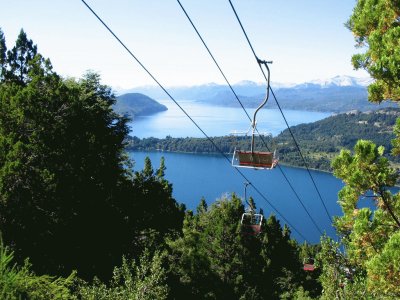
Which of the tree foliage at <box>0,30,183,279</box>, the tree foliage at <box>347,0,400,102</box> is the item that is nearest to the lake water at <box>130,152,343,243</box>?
the tree foliage at <box>0,30,183,279</box>

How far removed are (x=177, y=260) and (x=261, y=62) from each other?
2832 cm

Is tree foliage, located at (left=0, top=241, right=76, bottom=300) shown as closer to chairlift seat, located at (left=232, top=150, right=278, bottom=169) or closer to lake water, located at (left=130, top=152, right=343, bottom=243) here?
chairlift seat, located at (left=232, top=150, right=278, bottom=169)

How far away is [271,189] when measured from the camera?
154 metres

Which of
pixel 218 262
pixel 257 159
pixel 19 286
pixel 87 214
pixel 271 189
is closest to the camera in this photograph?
pixel 19 286

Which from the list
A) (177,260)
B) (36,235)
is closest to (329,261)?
Answer: (36,235)

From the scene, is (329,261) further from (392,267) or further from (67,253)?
(67,253)

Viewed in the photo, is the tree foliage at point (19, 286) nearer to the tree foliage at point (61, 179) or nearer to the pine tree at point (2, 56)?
the tree foliage at point (61, 179)

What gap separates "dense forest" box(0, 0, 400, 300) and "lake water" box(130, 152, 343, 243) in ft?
262

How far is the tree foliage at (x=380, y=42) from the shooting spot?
8.05 meters

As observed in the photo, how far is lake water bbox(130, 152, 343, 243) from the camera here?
121750 millimetres

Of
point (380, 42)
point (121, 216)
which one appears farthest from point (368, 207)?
point (121, 216)

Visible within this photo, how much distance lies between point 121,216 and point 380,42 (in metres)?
21.9

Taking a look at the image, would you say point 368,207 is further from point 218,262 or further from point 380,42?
point 218,262

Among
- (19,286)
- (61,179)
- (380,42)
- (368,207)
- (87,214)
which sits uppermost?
(380,42)
